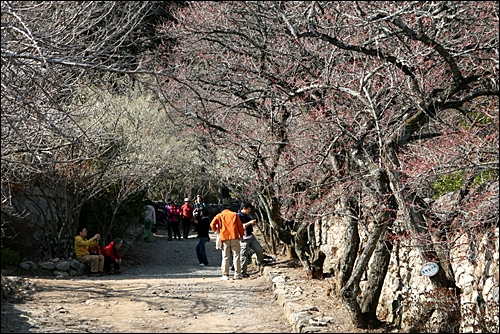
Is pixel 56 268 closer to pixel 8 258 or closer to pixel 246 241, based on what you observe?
pixel 8 258

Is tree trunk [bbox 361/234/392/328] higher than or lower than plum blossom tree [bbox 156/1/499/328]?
lower

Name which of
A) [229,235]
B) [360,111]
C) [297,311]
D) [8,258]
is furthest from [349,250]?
[8,258]

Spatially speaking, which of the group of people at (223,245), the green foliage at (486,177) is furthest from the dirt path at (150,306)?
the green foliage at (486,177)

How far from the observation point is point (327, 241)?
46.8 feet

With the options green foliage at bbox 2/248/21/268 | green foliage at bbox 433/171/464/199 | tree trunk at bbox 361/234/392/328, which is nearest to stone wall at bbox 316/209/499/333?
tree trunk at bbox 361/234/392/328

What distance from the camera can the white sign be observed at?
7641 mm

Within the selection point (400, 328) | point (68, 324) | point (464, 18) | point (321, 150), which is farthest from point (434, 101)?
point (68, 324)

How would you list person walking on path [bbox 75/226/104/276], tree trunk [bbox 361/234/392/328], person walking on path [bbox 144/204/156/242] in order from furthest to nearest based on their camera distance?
person walking on path [bbox 144/204/156/242]
person walking on path [bbox 75/226/104/276]
tree trunk [bbox 361/234/392/328]

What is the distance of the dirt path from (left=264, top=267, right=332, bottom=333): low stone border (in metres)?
0.15

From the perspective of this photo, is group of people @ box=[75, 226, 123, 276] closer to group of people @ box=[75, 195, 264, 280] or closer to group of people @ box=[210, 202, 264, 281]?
group of people @ box=[75, 195, 264, 280]

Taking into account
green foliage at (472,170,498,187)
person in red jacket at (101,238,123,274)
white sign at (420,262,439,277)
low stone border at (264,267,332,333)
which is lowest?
low stone border at (264,267,332,333)

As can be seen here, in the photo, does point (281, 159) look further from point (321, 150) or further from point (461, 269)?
point (461, 269)

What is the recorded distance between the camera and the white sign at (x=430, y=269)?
7.64 meters

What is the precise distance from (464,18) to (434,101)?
93 cm
